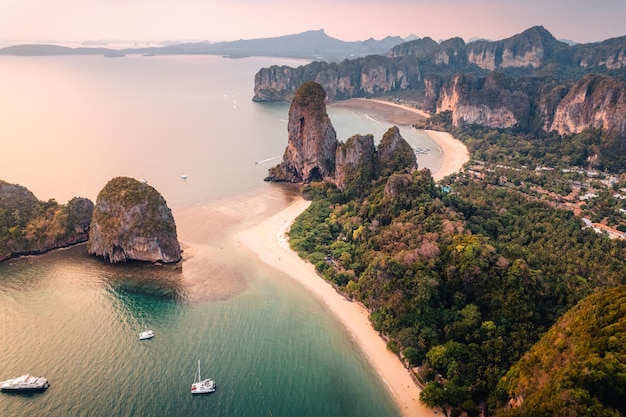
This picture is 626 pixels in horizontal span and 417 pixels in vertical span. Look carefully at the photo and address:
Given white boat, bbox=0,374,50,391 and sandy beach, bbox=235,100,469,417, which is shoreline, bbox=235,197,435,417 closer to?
sandy beach, bbox=235,100,469,417

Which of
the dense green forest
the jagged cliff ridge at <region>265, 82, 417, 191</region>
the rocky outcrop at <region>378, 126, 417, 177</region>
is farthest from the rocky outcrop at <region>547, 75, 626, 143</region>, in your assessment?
the jagged cliff ridge at <region>265, 82, 417, 191</region>

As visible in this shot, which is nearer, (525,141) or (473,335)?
(473,335)

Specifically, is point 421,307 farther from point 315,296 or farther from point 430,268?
point 315,296

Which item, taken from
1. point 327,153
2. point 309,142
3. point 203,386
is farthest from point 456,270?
point 309,142

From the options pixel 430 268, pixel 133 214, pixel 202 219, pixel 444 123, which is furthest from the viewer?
pixel 444 123

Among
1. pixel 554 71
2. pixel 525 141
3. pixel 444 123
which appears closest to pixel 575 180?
pixel 525 141

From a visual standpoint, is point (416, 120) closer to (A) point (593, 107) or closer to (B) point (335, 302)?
(A) point (593, 107)

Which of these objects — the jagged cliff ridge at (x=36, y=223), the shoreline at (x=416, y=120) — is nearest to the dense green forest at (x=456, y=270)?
the jagged cliff ridge at (x=36, y=223)
